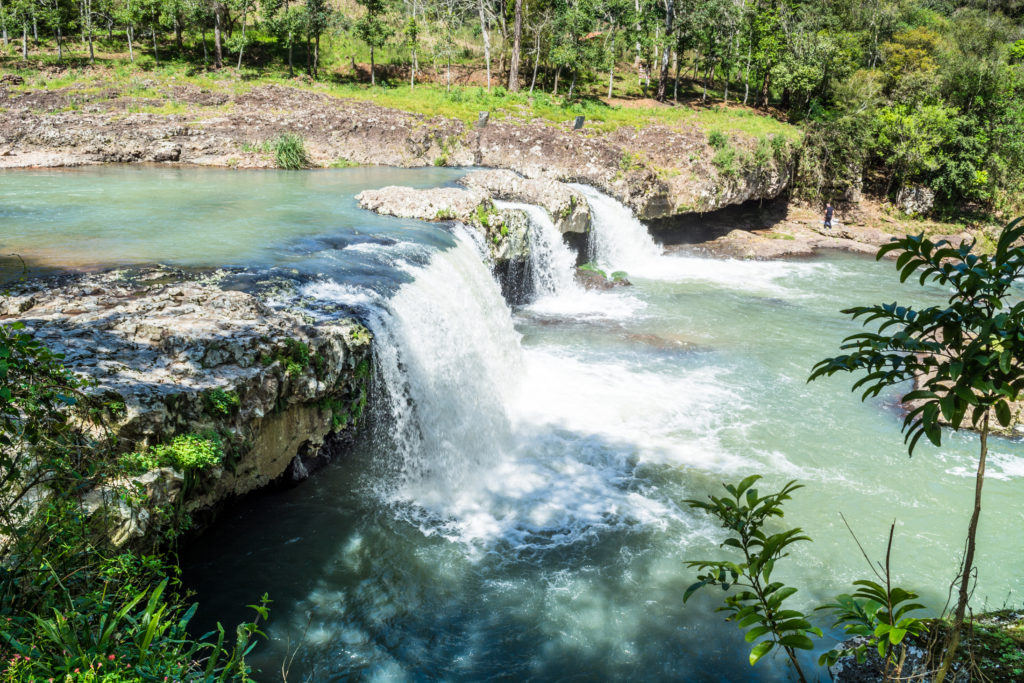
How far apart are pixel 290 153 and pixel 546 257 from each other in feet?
34.8

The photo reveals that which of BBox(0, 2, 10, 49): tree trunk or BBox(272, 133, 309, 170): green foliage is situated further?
BBox(0, 2, 10, 49): tree trunk

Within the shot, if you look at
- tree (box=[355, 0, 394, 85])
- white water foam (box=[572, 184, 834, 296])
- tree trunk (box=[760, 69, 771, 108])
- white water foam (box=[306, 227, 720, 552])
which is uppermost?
tree (box=[355, 0, 394, 85])

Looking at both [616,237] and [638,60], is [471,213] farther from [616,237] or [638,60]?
[638,60]

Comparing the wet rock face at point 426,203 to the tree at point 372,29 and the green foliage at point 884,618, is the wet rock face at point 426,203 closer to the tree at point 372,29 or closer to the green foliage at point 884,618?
the green foliage at point 884,618

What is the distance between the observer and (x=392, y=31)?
32500 mm

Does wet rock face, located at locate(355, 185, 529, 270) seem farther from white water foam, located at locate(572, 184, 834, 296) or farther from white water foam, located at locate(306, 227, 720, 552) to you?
white water foam, located at locate(572, 184, 834, 296)

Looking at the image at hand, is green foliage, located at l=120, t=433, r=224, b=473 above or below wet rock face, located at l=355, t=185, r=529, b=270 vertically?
below

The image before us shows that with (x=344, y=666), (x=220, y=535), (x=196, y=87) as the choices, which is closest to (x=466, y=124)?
(x=196, y=87)

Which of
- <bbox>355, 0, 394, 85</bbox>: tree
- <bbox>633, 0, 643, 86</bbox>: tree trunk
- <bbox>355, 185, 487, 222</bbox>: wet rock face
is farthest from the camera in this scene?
<bbox>633, 0, 643, 86</bbox>: tree trunk

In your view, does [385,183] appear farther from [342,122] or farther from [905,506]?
[905,506]

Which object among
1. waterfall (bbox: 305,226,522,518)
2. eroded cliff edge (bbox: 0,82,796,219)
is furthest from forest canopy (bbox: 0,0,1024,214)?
waterfall (bbox: 305,226,522,518)

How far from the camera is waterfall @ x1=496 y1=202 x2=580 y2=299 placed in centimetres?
1508

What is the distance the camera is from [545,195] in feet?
52.9

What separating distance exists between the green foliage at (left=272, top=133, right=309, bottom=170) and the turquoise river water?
21.0 feet
